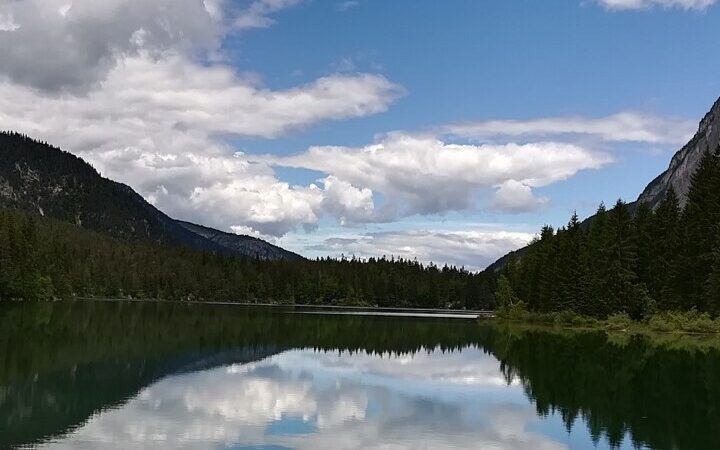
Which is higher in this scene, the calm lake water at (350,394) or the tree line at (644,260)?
the tree line at (644,260)

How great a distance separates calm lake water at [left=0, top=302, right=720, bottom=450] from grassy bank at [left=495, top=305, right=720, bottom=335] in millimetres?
5487

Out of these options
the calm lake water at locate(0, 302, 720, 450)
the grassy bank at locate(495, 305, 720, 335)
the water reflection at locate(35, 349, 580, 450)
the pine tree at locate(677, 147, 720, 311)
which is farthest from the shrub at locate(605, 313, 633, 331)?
the water reflection at locate(35, 349, 580, 450)

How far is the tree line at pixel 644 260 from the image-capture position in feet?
262

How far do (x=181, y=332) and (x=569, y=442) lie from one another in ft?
197

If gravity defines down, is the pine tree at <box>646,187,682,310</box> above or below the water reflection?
above

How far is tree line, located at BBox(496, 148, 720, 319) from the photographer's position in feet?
262

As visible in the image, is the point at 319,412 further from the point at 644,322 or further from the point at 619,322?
the point at 644,322

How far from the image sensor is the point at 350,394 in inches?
1563

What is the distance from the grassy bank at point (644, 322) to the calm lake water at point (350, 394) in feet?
18.0

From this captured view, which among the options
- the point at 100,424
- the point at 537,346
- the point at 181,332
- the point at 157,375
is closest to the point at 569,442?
the point at 100,424

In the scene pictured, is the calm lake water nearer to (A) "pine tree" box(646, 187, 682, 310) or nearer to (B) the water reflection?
(B) the water reflection

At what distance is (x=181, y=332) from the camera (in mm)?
81000

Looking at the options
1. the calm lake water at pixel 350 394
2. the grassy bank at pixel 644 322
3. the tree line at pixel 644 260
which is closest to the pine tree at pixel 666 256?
the tree line at pixel 644 260

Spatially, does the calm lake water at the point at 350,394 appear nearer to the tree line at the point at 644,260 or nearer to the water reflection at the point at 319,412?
the water reflection at the point at 319,412
